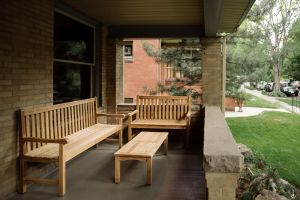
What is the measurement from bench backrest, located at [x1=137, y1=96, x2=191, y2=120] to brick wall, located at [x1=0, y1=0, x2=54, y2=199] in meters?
3.52

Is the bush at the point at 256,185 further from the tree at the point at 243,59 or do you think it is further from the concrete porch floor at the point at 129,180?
the tree at the point at 243,59

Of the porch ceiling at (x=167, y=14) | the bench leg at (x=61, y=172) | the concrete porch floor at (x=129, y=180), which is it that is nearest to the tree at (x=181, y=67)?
the porch ceiling at (x=167, y=14)

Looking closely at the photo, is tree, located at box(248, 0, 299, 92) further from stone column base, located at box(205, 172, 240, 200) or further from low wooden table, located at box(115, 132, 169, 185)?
stone column base, located at box(205, 172, 240, 200)

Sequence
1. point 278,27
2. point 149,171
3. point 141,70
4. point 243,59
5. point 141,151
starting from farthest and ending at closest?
point 278,27, point 141,70, point 243,59, point 141,151, point 149,171

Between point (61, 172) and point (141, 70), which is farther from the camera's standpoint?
point (141, 70)

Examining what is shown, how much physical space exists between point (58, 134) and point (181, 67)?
848 centimetres

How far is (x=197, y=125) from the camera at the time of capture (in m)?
9.34

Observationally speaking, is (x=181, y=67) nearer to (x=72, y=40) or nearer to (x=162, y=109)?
(x=162, y=109)

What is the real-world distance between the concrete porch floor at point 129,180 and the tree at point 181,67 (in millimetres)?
6529

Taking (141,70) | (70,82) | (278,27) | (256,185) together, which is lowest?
(256,185)

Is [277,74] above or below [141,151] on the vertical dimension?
above

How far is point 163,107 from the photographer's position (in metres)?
9.16

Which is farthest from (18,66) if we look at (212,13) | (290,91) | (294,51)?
(290,91)

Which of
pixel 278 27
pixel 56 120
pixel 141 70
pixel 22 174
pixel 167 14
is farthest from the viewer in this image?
pixel 278 27
